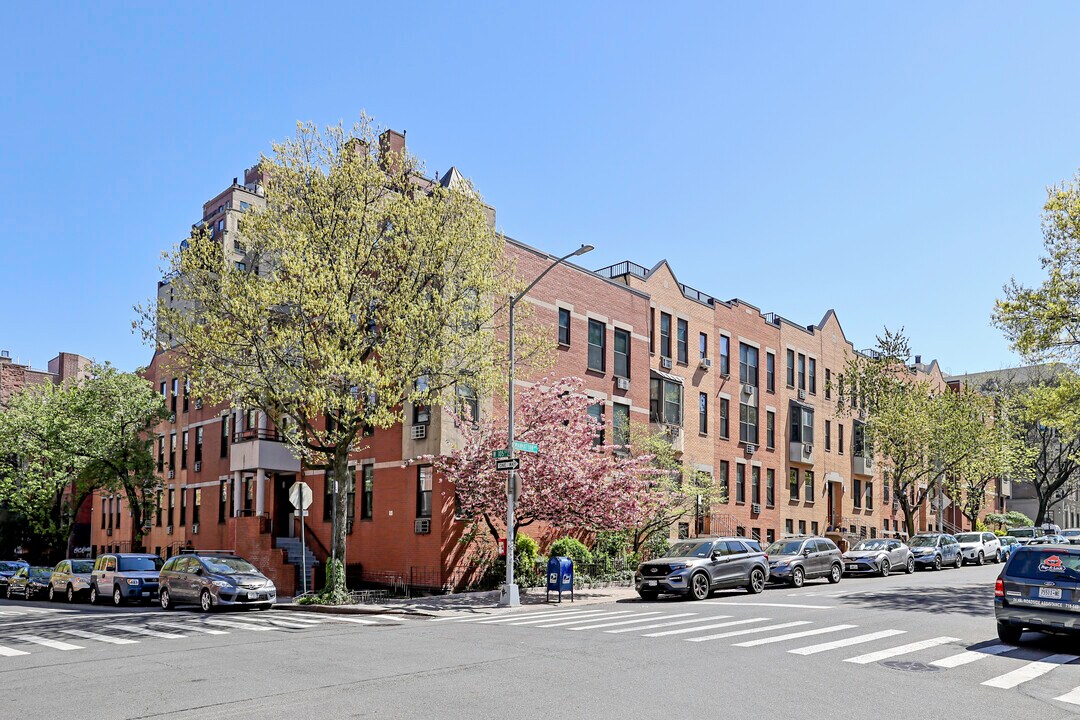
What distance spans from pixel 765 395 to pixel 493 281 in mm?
25687

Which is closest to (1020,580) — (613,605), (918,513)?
(613,605)

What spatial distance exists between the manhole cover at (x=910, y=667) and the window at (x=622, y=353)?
24083 millimetres

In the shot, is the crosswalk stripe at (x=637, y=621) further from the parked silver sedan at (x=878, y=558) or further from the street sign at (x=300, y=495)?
the parked silver sedan at (x=878, y=558)

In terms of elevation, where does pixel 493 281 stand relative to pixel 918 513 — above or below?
above

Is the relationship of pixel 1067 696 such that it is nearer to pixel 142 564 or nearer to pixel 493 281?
pixel 493 281

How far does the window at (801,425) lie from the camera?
49.2 meters

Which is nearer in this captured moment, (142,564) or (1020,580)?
(1020,580)

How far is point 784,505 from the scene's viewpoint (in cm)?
4806

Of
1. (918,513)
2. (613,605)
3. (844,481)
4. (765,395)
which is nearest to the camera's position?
(613,605)

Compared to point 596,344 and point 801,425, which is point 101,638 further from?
point 801,425

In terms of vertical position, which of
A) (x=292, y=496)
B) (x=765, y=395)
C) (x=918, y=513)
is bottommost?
(x=918, y=513)

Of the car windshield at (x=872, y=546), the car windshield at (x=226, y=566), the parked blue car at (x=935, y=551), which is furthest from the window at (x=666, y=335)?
the car windshield at (x=226, y=566)

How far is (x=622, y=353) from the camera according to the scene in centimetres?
3731

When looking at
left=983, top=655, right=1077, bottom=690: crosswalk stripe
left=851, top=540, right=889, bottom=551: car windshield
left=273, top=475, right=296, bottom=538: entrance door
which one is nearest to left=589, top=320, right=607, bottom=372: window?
left=851, top=540, right=889, bottom=551: car windshield
